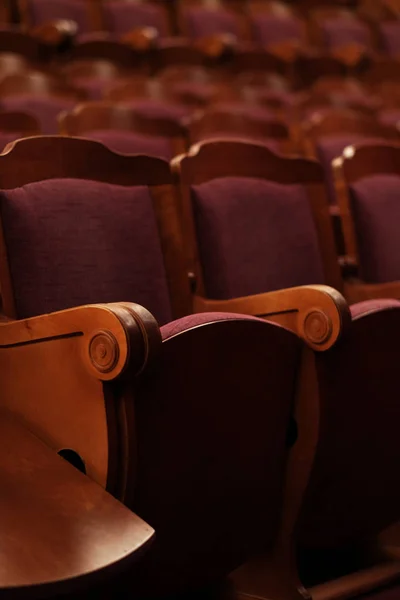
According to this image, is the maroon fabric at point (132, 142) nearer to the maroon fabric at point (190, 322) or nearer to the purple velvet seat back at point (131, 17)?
the maroon fabric at point (190, 322)

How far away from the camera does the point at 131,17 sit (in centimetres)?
88

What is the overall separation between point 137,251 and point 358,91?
58 cm

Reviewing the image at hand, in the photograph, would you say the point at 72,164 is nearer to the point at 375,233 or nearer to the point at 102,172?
the point at 102,172

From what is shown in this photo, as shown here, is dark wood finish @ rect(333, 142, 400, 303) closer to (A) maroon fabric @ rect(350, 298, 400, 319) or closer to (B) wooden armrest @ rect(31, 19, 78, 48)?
(A) maroon fabric @ rect(350, 298, 400, 319)

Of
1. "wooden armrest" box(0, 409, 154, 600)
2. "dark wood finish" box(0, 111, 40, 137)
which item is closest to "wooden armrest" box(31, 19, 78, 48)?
"dark wood finish" box(0, 111, 40, 137)

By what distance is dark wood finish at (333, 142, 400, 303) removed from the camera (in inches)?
14.0

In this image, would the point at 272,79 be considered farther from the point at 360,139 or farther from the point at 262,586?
the point at 262,586

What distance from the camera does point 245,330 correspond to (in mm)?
226

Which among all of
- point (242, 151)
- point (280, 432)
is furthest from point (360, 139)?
point (280, 432)

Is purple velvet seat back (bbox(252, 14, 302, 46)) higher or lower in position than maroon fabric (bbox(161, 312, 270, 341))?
higher

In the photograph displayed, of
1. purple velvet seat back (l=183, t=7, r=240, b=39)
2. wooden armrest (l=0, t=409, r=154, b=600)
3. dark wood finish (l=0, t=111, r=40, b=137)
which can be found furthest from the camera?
purple velvet seat back (l=183, t=7, r=240, b=39)

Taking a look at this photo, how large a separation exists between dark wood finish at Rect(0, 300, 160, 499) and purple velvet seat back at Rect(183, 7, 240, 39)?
747 millimetres

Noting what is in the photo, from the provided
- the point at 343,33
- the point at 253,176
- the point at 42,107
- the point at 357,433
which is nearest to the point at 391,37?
the point at 343,33

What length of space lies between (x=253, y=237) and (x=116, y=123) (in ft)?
0.41
